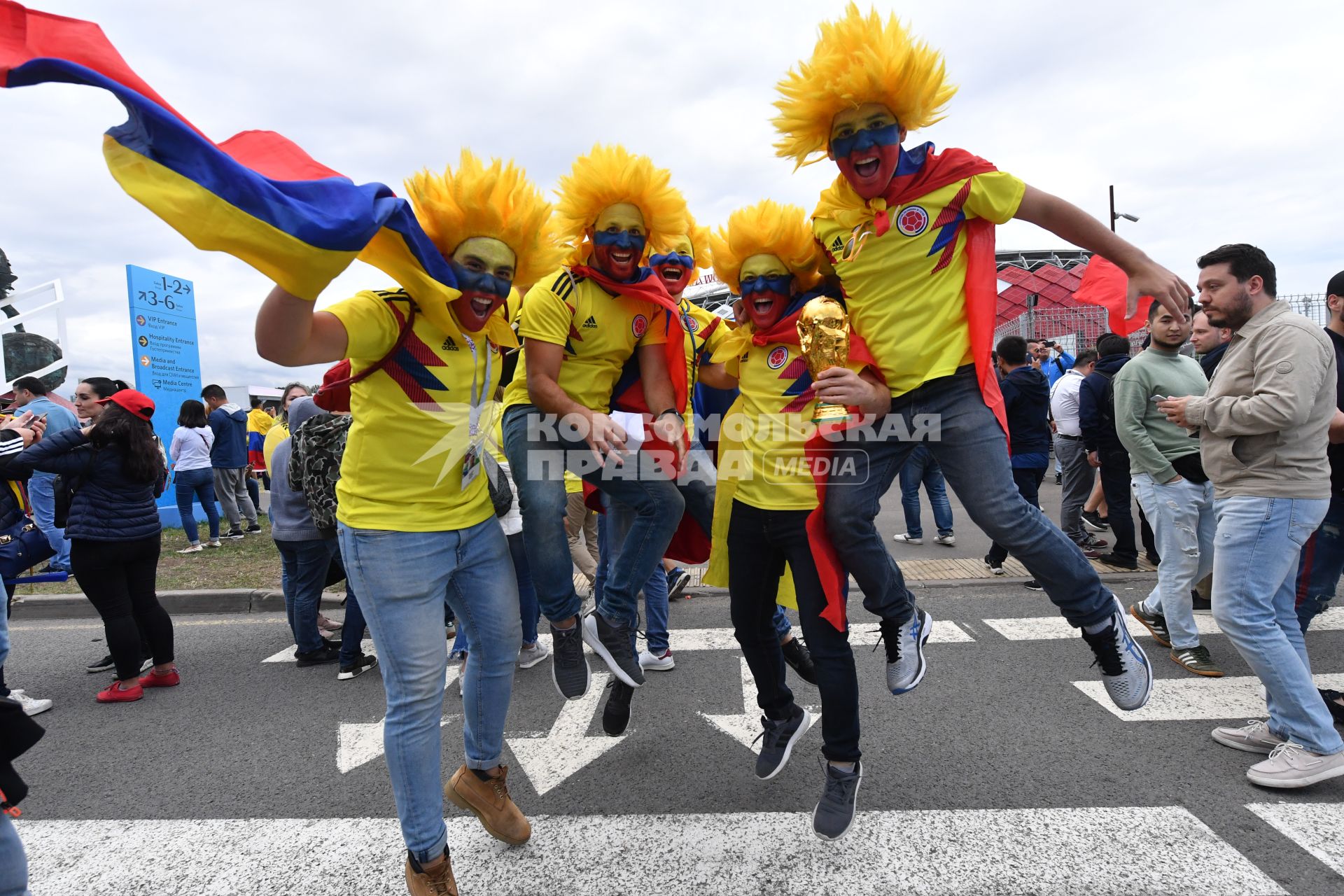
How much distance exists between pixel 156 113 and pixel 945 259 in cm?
228

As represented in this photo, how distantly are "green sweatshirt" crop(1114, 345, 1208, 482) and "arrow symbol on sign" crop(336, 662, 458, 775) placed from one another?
4241mm

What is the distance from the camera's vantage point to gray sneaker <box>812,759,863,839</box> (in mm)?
2559

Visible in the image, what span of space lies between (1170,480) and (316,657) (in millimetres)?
5692

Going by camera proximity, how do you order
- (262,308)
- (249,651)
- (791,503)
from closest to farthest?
1. (262,308)
2. (791,503)
3. (249,651)

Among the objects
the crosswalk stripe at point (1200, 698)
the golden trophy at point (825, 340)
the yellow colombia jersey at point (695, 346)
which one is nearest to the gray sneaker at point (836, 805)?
the golden trophy at point (825, 340)

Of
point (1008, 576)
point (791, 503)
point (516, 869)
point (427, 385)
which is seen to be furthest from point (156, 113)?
point (1008, 576)

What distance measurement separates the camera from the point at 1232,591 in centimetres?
310

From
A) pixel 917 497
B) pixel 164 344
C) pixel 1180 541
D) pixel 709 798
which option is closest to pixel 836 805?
pixel 709 798

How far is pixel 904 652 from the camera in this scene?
296 cm

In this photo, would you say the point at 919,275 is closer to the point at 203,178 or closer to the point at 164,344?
the point at 203,178

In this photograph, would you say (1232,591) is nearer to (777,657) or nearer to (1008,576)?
(777,657)

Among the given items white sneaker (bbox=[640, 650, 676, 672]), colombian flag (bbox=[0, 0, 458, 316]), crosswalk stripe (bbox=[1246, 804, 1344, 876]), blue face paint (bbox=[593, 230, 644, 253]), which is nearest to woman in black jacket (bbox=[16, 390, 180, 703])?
white sneaker (bbox=[640, 650, 676, 672])

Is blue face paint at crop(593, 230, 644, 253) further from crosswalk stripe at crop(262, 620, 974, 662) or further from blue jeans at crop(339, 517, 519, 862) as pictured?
crosswalk stripe at crop(262, 620, 974, 662)

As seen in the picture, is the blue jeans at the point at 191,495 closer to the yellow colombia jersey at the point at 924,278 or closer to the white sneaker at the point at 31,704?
the white sneaker at the point at 31,704
